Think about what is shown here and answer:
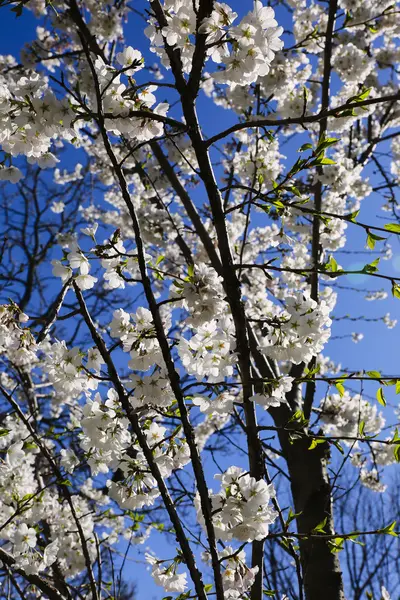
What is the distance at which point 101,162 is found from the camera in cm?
612

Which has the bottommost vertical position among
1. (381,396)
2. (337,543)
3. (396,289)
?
(337,543)

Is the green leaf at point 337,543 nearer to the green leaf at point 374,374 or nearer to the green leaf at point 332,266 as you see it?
the green leaf at point 374,374

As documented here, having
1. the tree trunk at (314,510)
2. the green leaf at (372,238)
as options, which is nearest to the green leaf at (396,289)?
the green leaf at (372,238)

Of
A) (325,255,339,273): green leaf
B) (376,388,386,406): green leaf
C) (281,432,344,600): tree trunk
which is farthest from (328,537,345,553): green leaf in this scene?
(325,255,339,273): green leaf

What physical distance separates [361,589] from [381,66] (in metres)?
6.78

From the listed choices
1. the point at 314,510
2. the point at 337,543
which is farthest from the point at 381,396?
the point at 314,510

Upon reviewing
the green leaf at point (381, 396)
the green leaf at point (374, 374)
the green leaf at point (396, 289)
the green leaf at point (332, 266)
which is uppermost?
the green leaf at point (332, 266)

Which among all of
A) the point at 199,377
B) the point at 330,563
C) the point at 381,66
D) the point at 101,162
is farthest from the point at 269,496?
the point at 381,66

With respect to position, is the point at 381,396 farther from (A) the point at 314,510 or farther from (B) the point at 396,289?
(A) the point at 314,510

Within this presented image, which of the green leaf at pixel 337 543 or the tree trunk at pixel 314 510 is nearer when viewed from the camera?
the green leaf at pixel 337 543

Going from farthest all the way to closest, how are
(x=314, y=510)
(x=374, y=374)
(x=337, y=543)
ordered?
(x=314, y=510) < (x=337, y=543) < (x=374, y=374)

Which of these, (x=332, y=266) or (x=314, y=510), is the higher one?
(x=332, y=266)

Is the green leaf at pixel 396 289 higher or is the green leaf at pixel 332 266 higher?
the green leaf at pixel 332 266

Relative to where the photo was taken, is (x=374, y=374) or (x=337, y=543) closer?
(x=374, y=374)
